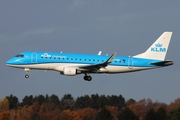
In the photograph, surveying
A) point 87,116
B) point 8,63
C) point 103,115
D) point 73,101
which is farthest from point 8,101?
point 8,63

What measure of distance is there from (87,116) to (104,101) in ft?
141

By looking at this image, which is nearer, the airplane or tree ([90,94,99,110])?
the airplane

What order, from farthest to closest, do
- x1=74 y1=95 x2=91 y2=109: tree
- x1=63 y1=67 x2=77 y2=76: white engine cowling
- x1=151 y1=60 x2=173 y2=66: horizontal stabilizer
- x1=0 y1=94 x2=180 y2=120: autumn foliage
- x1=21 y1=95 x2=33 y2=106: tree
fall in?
x1=21 y1=95 x2=33 y2=106: tree < x1=74 y1=95 x2=91 y2=109: tree < x1=0 y1=94 x2=180 y2=120: autumn foliage < x1=151 y1=60 x2=173 y2=66: horizontal stabilizer < x1=63 y1=67 x2=77 y2=76: white engine cowling

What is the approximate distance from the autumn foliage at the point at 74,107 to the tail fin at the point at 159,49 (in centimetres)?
3925

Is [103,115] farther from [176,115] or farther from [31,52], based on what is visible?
[31,52]

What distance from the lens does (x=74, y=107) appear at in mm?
181625

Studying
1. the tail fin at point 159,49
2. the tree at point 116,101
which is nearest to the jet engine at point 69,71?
the tail fin at point 159,49

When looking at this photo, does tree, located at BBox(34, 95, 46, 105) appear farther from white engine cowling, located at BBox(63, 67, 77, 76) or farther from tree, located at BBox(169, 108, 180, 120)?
white engine cowling, located at BBox(63, 67, 77, 76)

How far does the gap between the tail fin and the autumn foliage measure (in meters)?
39.3

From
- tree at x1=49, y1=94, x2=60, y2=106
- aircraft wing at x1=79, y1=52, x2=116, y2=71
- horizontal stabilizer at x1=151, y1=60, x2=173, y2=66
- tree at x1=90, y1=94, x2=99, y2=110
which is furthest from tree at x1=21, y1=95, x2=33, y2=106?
aircraft wing at x1=79, y1=52, x2=116, y2=71

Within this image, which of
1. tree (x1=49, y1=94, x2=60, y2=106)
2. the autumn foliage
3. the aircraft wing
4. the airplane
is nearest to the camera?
the aircraft wing

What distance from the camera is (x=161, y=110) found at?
119875 millimetres

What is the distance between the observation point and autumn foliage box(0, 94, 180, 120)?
13625cm

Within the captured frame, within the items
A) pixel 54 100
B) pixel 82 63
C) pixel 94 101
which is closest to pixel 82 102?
pixel 94 101
